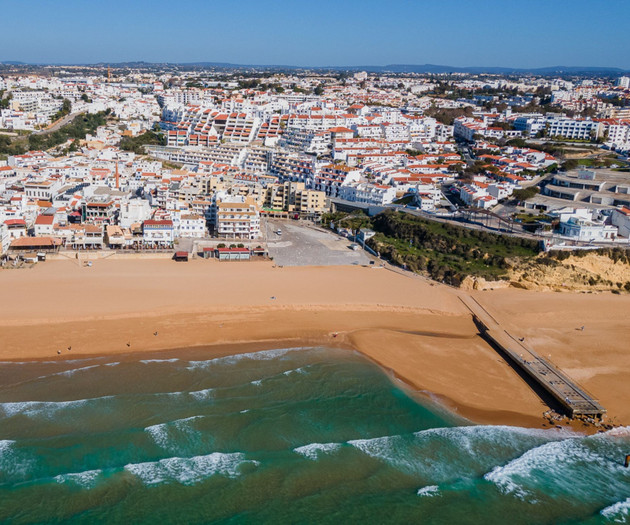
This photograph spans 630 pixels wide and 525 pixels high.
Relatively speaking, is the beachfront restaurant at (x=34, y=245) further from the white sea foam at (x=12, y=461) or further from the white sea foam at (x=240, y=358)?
the white sea foam at (x=12, y=461)

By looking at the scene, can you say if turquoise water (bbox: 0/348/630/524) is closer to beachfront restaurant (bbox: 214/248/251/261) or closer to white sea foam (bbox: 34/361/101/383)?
white sea foam (bbox: 34/361/101/383)

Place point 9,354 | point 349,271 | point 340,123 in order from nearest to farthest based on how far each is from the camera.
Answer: point 9,354, point 349,271, point 340,123

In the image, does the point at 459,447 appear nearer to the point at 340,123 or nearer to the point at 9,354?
the point at 9,354

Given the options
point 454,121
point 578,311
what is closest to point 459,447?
point 578,311

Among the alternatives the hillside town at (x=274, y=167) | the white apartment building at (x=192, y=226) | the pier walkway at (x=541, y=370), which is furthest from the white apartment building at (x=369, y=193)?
the pier walkway at (x=541, y=370)

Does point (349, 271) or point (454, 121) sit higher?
point (454, 121)

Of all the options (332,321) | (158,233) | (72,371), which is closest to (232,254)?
(158,233)

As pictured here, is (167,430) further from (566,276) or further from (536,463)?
(566,276)
